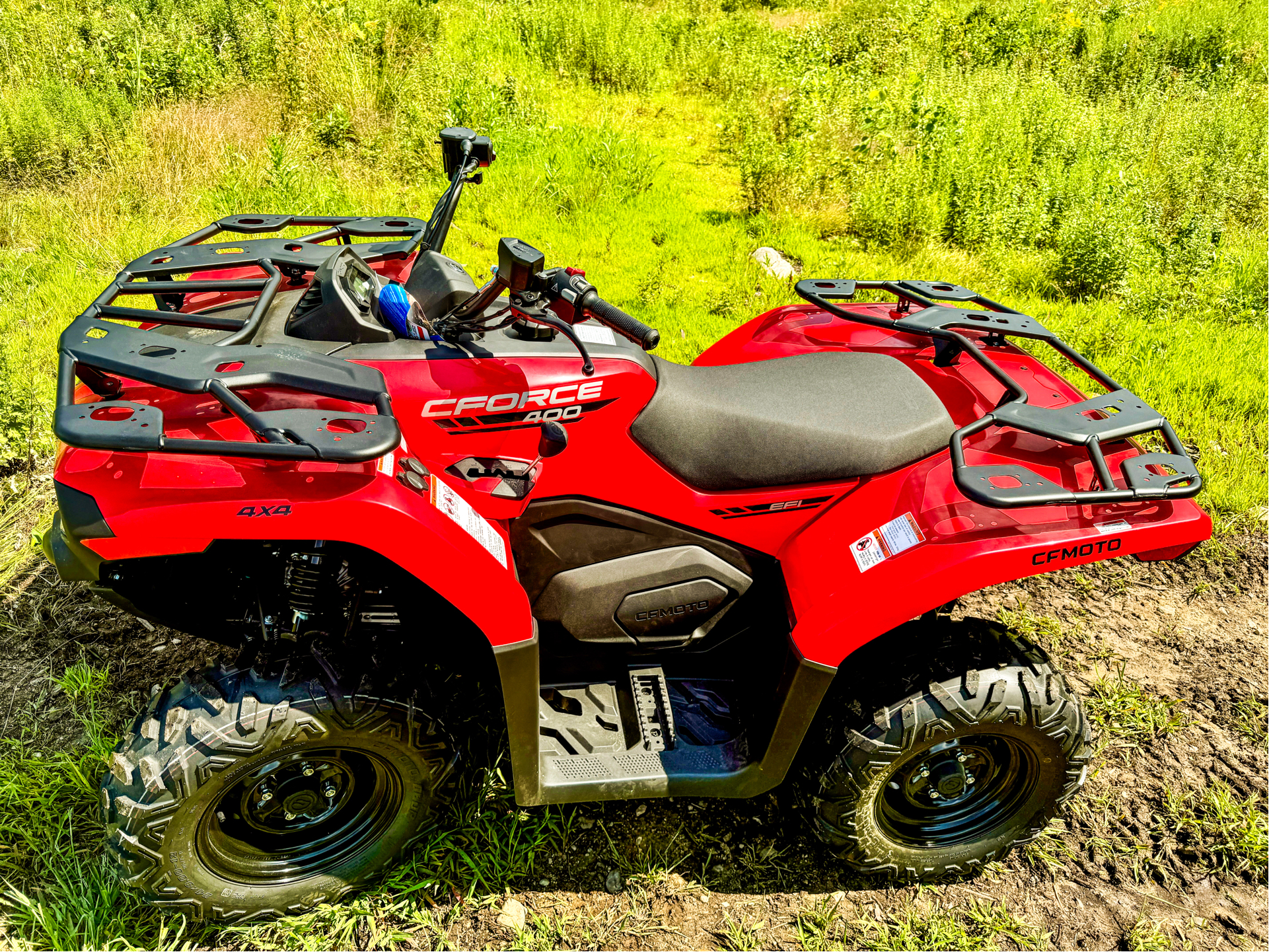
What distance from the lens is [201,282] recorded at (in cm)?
231

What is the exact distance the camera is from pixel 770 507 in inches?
91.6

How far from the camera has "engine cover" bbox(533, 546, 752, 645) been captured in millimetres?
2338

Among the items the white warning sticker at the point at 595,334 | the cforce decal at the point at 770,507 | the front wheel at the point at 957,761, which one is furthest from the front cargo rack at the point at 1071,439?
the white warning sticker at the point at 595,334

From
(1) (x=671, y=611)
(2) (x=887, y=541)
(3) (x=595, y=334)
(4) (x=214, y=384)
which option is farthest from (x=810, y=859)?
(4) (x=214, y=384)

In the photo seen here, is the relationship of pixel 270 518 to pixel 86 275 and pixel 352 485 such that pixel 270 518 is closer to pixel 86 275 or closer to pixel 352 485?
pixel 352 485

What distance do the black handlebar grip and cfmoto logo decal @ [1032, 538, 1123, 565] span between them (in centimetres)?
107

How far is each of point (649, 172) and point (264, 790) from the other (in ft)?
17.6

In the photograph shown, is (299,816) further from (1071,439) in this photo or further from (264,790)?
(1071,439)

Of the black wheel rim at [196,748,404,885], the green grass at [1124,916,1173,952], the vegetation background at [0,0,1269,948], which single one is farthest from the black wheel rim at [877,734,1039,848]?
the vegetation background at [0,0,1269,948]

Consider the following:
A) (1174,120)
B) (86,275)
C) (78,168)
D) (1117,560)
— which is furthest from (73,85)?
(1174,120)

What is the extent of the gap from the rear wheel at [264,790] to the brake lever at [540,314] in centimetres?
97

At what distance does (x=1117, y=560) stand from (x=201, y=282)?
3690mm

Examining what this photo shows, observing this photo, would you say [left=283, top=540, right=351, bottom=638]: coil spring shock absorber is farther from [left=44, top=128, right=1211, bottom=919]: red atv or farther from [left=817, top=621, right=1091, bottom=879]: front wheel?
[left=817, top=621, right=1091, bottom=879]: front wheel

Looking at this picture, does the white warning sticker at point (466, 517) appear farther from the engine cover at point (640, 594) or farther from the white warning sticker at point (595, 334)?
the white warning sticker at point (595, 334)
